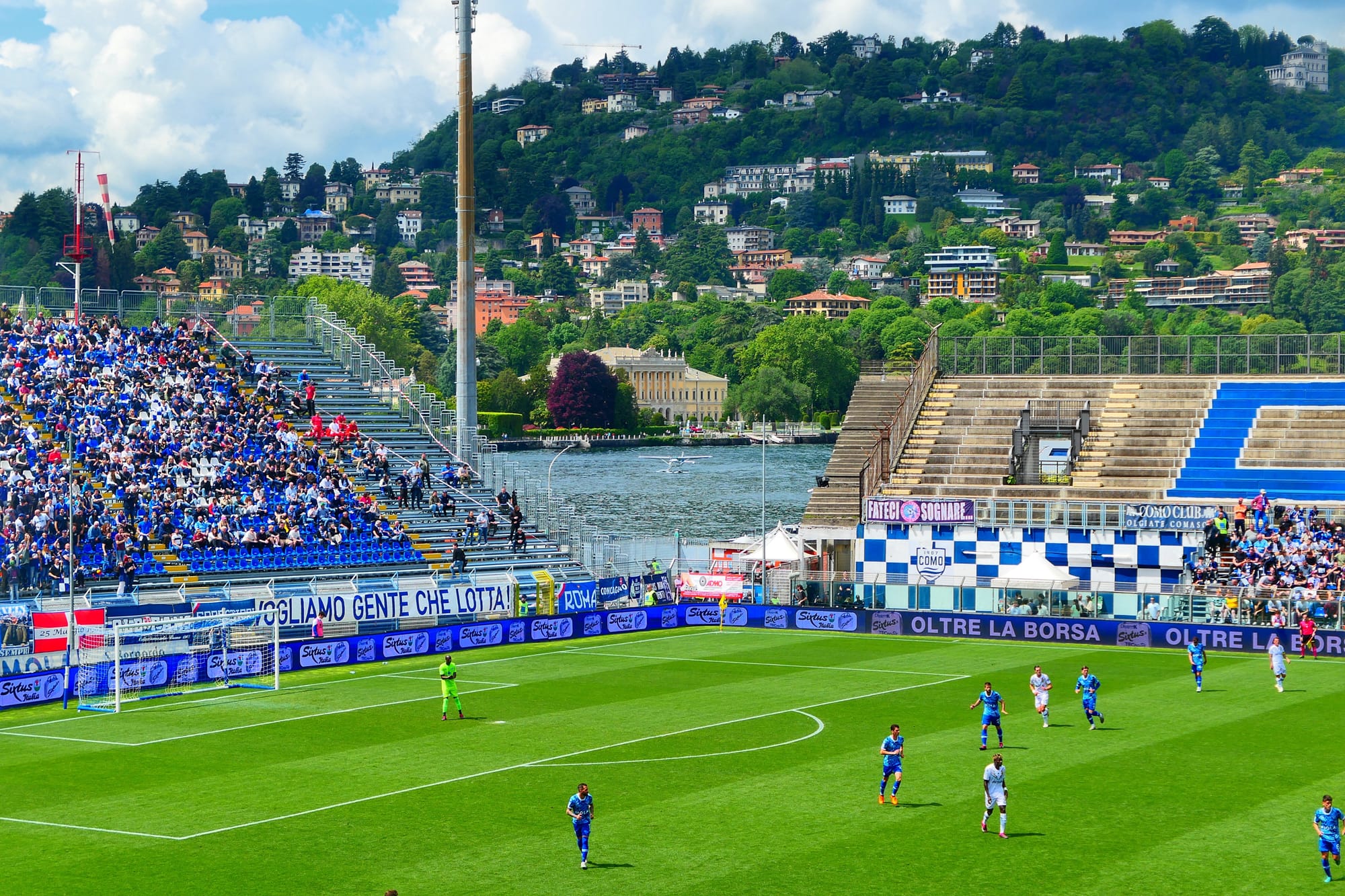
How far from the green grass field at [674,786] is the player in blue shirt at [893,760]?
19.8 inches

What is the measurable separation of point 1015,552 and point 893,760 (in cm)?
3755

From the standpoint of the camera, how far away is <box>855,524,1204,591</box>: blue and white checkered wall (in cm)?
6488

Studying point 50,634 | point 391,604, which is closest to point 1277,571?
point 391,604

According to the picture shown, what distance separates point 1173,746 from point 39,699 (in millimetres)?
29064

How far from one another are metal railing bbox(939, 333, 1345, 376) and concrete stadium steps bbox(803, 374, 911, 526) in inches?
131

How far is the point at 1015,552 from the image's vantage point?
67.6 meters

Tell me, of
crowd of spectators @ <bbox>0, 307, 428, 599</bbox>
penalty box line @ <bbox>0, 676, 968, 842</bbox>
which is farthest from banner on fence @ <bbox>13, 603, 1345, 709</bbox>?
penalty box line @ <bbox>0, 676, 968, 842</bbox>

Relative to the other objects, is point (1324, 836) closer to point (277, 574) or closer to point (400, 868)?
point (400, 868)

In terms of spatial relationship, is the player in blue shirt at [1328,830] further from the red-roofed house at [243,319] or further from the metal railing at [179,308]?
the red-roofed house at [243,319]

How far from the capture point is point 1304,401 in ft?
235

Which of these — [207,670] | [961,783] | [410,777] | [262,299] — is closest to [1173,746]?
[961,783]

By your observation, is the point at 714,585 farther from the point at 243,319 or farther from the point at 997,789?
the point at 997,789

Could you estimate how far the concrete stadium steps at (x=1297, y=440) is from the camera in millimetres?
67500

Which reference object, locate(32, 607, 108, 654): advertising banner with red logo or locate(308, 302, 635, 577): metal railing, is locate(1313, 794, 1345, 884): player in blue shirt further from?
locate(308, 302, 635, 577): metal railing
